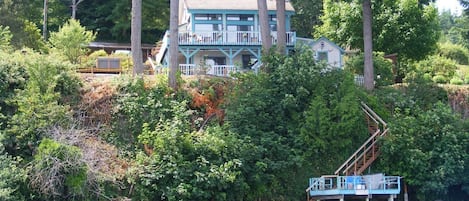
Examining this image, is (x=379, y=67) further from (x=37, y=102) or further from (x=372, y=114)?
(x=37, y=102)

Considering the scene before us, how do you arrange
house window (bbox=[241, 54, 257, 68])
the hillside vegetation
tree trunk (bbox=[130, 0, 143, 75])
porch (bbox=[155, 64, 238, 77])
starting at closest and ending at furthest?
the hillside vegetation → tree trunk (bbox=[130, 0, 143, 75]) → porch (bbox=[155, 64, 238, 77]) → house window (bbox=[241, 54, 257, 68])

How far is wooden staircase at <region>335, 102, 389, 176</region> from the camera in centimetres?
2552

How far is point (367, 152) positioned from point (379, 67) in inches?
274

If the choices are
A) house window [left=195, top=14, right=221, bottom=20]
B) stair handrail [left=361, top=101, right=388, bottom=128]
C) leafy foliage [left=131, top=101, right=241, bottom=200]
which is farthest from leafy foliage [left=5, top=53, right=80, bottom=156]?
stair handrail [left=361, top=101, right=388, bottom=128]

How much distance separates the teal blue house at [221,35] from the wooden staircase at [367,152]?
7651mm

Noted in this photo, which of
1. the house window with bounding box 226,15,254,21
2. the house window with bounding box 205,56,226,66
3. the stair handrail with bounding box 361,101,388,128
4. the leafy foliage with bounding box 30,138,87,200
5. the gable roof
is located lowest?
the leafy foliage with bounding box 30,138,87,200

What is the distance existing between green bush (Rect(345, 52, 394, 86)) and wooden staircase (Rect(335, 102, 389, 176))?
16.0ft

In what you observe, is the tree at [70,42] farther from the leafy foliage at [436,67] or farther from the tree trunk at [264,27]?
the leafy foliage at [436,67]

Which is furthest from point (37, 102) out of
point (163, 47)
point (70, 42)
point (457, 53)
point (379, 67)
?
point (457, 53)

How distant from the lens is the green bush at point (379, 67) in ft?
104

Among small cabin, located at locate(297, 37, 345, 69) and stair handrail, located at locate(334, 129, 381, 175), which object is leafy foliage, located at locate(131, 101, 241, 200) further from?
small cabin, located at locate(297, 37, 345, 69)

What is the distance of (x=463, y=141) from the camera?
83.4ft

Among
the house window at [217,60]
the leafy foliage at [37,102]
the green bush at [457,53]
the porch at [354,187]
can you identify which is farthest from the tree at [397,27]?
the green bush at [457,53]

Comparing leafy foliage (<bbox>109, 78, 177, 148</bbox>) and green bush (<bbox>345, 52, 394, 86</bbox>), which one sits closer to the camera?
leafy foliage (<bbox>109, 78, 177, 148</bbox>)
